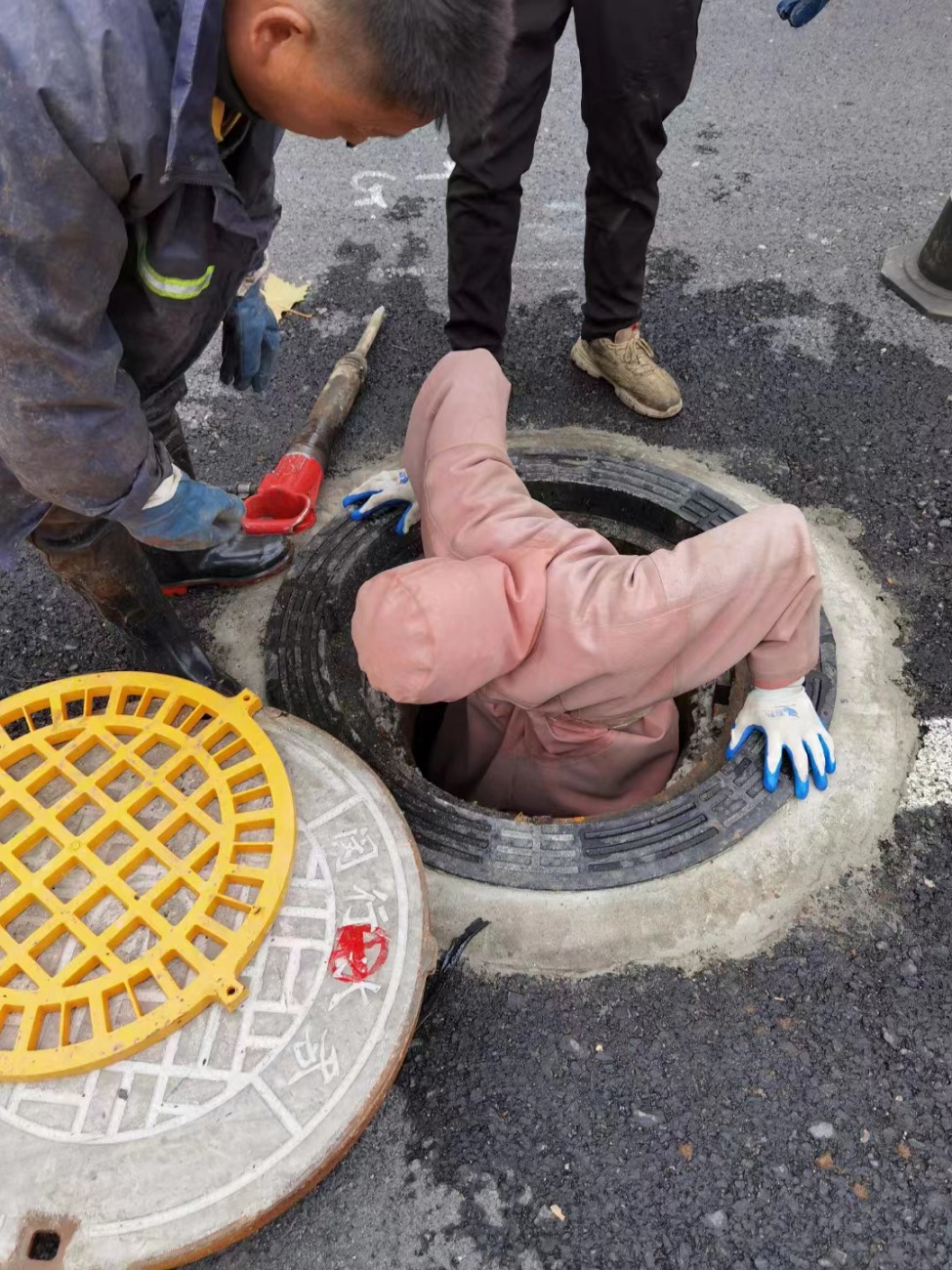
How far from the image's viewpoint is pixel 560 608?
1.61 meters

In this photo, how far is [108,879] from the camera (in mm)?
1598

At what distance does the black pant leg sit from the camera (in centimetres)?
221

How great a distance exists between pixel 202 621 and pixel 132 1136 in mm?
1310

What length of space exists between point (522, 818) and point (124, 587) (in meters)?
1.08

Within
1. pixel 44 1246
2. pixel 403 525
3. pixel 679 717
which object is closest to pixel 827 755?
pixel 679 717

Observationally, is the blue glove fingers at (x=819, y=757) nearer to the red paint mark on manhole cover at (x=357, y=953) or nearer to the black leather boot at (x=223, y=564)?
the red paint mark on manhole cover at (x=357, y=953)

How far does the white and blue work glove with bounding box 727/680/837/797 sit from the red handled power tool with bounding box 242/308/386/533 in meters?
1.26

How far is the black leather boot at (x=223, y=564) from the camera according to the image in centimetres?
238

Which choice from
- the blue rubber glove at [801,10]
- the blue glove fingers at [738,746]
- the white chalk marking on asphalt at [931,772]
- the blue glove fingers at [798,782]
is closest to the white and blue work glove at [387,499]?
the blue glove fingers at [738,746]

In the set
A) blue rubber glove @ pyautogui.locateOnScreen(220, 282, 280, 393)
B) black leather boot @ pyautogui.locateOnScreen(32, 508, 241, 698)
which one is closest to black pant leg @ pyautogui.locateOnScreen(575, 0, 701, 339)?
blue rubber glove @ pyautogui.locateOnScreen(220, 282, 280, 393)

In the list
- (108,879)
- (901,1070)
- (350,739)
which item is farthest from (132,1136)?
(901,1070)

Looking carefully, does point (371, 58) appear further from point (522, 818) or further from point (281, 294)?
point (281, 294)

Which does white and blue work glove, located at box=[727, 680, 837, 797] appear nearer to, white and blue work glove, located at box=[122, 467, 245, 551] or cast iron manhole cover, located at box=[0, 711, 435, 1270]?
cast iron manhole cover, located at box=[0, 711, 435, 1270]

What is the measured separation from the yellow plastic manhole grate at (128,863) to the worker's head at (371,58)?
45.3 inches
